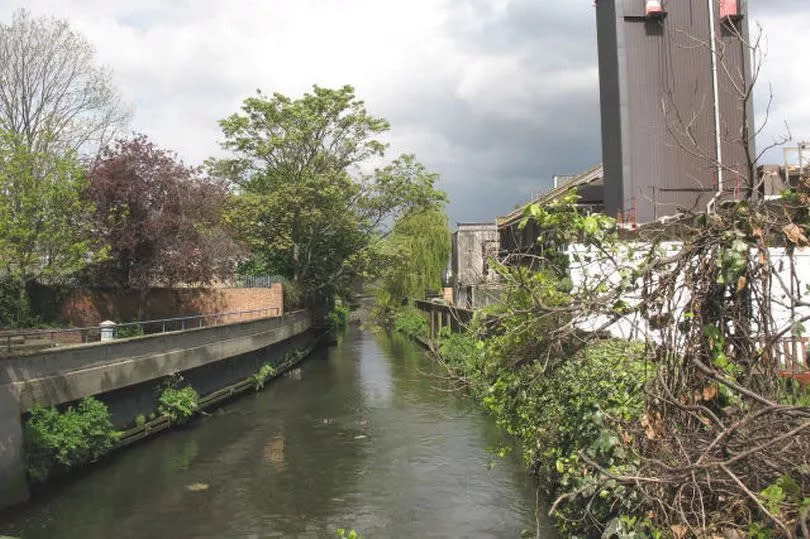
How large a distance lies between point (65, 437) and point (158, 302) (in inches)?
605

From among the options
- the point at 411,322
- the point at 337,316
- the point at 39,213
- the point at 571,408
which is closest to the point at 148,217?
the point at 39,213

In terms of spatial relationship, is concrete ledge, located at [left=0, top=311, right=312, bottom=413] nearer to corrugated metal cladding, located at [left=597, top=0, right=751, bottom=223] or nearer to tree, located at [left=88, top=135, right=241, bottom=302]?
Answer: tree, located at [left=88, top=135, right=241, bottom=302]

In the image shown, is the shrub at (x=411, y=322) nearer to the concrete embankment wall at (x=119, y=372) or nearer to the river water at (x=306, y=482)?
the concrete embankment wall at (x=119, y=372)

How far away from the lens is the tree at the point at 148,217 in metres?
21.1

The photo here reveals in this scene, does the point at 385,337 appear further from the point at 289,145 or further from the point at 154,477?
the point at 154,477

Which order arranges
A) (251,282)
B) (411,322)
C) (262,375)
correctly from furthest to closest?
1. (411,322)
2. (251,282)
3. (262,375)

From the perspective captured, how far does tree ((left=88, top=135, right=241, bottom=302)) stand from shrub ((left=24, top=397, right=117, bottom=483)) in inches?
372

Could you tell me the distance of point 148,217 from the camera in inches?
861

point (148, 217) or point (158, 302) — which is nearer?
point (148, 217)

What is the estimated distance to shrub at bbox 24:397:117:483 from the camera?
35.2 ft

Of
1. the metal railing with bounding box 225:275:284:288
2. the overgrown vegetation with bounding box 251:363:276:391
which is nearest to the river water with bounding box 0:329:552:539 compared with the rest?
the overgrown vegetation with bounding box 251:363:276:391

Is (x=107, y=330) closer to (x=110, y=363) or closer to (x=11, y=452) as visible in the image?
(x=110, y=363)

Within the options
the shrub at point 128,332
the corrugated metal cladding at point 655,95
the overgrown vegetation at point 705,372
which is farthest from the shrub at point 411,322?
the overgrown vegetation at point 705,372

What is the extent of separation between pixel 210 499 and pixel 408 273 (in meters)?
35.5
